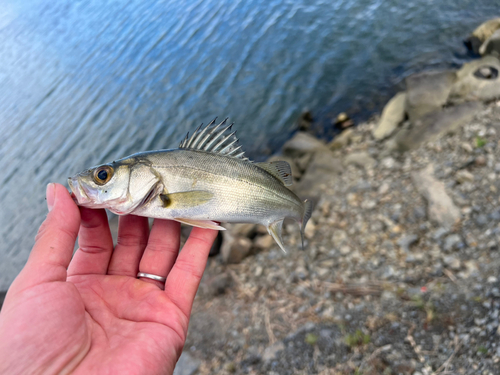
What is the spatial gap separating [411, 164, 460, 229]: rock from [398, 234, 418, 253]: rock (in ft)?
1.35

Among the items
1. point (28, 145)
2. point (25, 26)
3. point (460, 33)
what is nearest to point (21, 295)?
point (28, 145)

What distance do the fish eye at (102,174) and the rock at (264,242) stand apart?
12.7ft

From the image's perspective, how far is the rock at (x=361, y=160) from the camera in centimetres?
674

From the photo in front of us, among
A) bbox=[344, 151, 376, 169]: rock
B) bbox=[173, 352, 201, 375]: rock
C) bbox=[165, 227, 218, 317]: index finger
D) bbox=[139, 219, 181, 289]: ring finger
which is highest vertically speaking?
bbox=[139, 219, 181, 289]: ring finger

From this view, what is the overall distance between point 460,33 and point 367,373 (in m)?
11.0

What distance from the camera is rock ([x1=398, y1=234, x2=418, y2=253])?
475 cm

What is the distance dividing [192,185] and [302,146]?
19.3 ft

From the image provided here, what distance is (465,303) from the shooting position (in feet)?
12.3

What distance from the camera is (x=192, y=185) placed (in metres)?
2.79

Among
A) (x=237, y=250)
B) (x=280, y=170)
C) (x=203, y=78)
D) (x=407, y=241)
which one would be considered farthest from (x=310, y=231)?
Answer: (x=203, y=78)

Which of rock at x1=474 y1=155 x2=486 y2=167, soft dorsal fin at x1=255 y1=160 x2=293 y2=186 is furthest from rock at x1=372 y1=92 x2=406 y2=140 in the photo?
soft dorsal fin at x1=255 y1=160 x2=293 y2=186

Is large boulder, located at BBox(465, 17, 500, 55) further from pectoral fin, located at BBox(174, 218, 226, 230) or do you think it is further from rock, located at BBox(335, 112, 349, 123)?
pectoral fin, located at BBox(174, 218, 226, 230)

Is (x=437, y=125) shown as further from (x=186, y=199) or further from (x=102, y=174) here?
(x=102, y=174)

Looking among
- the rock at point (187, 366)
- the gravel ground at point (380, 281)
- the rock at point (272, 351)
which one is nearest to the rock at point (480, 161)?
the gravel ground at point (380, 281)
